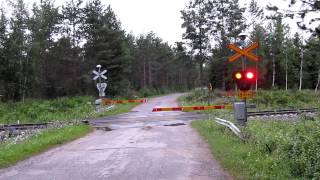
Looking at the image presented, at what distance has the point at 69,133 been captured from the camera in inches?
855

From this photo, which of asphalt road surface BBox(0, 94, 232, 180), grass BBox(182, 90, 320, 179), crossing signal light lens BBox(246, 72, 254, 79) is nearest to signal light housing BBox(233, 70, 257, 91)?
crossing signal light lens BBox(246, 72, 254, 79)

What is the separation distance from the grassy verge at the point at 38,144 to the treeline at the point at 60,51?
4292cm

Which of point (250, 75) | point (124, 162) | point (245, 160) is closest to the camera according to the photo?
point (245, 160)

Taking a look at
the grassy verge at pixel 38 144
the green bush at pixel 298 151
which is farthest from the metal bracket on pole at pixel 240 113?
the grassy verge at pixel 38 144

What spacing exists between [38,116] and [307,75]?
58219 millimetres

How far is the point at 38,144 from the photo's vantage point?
17.3 meters

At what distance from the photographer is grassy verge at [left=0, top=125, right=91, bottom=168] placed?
14394 millimetres

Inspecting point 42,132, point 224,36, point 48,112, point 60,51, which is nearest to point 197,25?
point 224,36

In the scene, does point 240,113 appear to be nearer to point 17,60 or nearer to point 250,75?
point 250,75

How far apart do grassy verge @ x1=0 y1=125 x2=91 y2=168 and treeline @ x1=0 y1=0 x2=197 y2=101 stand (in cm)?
4292

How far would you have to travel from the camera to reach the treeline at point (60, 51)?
66.0 metres

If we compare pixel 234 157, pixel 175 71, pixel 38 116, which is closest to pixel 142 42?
pixel 175 71

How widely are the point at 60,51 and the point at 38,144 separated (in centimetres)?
5793

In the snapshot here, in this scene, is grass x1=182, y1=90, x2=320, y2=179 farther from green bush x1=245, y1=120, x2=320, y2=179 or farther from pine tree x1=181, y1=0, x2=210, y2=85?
pine tree x1=181, y1=0, x2=210, y2=85
